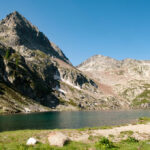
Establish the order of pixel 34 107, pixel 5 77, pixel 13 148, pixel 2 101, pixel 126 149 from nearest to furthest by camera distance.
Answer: pixel 13 148, pixel 126 149, pixel 2 101, pixel 34 107, pixel 5 77

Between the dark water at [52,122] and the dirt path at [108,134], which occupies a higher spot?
the dirt path at [108,134]

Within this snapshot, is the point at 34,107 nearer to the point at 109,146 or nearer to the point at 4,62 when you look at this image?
the point at 4,62

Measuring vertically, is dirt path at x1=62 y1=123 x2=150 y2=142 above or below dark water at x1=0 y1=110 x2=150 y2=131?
above

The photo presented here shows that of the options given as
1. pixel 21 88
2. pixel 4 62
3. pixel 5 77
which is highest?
pixel 4 62

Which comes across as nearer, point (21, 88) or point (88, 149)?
point (88, 149)

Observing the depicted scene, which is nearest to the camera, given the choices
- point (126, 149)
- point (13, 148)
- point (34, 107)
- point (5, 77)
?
point (13, 148)

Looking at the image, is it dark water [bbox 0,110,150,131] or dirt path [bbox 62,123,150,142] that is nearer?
dirt path [bbox 62,123,150,142]

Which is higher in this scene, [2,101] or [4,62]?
[4,62]

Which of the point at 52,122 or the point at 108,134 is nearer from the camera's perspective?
the point at 108,134

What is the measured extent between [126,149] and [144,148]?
2444 mm

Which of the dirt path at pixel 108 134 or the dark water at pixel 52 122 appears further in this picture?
the dark water at pixel 52 122

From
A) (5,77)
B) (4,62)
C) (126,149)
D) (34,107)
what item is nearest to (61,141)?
(126,149)

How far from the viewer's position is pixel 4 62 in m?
198

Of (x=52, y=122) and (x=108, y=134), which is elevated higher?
(x=108, y=134)
